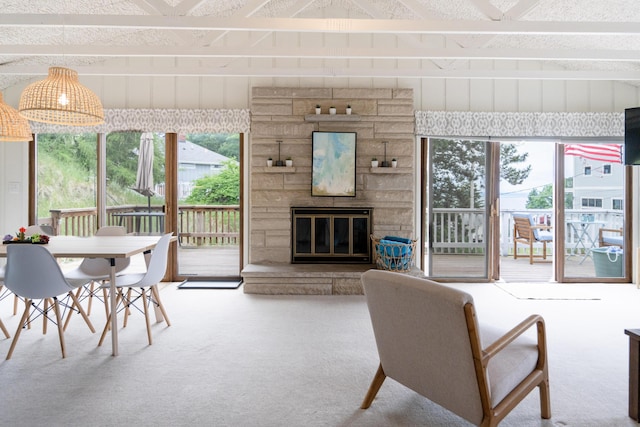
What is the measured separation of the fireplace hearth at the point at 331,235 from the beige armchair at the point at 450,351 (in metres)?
3.23

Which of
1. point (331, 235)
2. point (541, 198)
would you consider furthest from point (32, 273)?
point (541, 198)

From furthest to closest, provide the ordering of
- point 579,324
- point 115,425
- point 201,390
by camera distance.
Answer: point 579,324, point 201,390, point 115,425

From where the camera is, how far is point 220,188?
5.85m

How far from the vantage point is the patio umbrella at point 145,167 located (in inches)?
225

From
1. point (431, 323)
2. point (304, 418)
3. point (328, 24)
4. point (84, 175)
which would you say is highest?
point (328, 24)

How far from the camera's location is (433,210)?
5.80 metres

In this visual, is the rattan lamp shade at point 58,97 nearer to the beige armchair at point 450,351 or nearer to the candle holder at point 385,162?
the beige armchair at point 450,351

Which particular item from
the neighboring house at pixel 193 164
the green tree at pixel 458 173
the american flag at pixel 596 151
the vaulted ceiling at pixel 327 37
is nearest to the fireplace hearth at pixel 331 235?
the green tree at pixel 458 173

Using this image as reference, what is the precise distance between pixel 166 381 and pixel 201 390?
268mm

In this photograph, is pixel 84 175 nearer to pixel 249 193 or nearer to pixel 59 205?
pixel 59 205

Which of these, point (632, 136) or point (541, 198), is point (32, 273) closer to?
point (632, 136)

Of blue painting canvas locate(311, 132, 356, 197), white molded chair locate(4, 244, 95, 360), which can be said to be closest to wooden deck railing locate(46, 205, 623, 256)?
blue painting canvas locate(311, 132, 356, 197)

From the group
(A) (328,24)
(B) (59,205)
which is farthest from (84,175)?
(A) (328,24)

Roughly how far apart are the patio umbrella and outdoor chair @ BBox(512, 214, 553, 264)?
5.39 m
